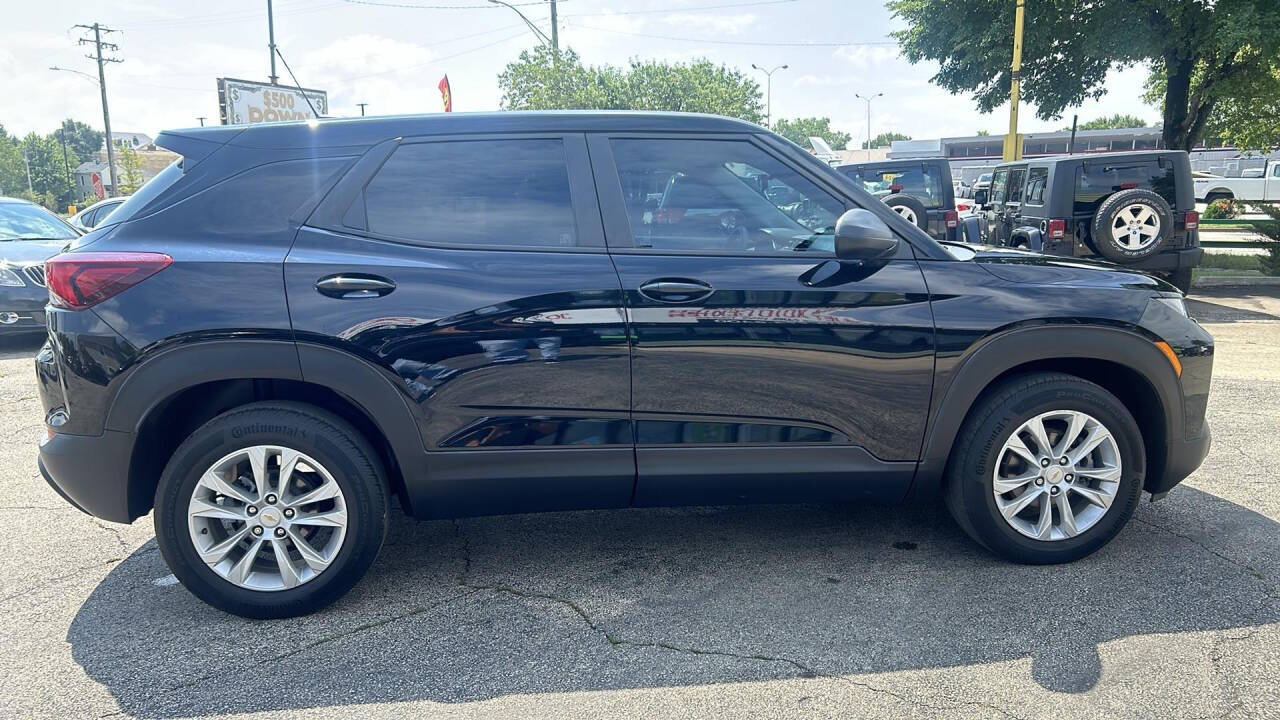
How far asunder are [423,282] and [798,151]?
1.51 m

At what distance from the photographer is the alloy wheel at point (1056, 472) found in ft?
11.1

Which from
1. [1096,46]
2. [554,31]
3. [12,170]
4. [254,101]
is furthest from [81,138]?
[1096,46]

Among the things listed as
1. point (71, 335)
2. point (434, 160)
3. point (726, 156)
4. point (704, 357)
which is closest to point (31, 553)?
point (71, 335)

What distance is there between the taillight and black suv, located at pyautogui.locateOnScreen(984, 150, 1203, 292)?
31.1ft

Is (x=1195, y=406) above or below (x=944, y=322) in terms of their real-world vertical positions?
below

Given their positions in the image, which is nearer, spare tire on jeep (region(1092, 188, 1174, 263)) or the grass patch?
spare tire on jeep (region(1092, 188, 1174, 263))

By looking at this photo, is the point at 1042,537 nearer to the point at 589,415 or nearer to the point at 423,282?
the point at 589,415

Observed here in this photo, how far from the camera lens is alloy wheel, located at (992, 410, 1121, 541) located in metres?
3.37

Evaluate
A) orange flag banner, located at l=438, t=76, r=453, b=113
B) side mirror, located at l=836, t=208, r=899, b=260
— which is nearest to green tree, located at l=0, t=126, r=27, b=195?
orange flag banner, located at l=438, t=76, r=453, b=113

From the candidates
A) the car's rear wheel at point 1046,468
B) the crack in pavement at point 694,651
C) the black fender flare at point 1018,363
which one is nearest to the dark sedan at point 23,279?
the crack in pavement at point 694,651

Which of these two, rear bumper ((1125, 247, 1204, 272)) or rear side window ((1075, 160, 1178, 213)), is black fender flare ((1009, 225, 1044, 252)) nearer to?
rear side window ((1075, 160, 1178, 213))

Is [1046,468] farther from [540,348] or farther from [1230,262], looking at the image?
[1230,262]

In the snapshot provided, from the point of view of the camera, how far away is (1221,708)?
8.35 ft

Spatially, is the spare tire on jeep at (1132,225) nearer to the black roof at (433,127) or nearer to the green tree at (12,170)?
the black roof at (433,127)
